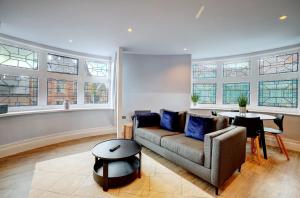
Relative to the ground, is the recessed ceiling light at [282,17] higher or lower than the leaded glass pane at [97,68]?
higher

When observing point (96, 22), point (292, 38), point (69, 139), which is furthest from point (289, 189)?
point (69, 139)

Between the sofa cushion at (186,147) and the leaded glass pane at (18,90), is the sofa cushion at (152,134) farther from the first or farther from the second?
the leaded glass pane at (18,90)

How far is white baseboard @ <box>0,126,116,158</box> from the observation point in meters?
2.93

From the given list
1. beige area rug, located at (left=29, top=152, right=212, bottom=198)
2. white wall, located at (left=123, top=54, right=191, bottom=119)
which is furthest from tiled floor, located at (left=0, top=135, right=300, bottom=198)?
white wall, located at (left=123, top=54, right=191, bottom=119)

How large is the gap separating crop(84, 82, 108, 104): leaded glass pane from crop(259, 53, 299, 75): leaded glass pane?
4.74 m

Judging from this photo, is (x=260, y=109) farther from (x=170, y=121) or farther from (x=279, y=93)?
(x=170, y=121)

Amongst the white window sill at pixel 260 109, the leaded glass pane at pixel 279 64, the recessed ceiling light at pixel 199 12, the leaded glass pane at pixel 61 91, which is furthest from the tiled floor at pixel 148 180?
the recessed ceiling light at pixel 199 12

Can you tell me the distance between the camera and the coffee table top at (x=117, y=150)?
1.88 m

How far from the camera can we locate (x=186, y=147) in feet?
7.37

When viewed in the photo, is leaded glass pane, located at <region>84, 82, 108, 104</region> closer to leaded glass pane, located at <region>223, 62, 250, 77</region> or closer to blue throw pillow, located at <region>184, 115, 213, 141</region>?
blue throw pillow, located at <region>184, 115, 213, 141</region>

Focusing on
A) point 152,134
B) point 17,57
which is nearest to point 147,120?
point 152,134

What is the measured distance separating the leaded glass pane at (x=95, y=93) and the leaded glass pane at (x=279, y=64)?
474 cm

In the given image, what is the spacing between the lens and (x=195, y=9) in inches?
81.9

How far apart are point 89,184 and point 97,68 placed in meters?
3.60
